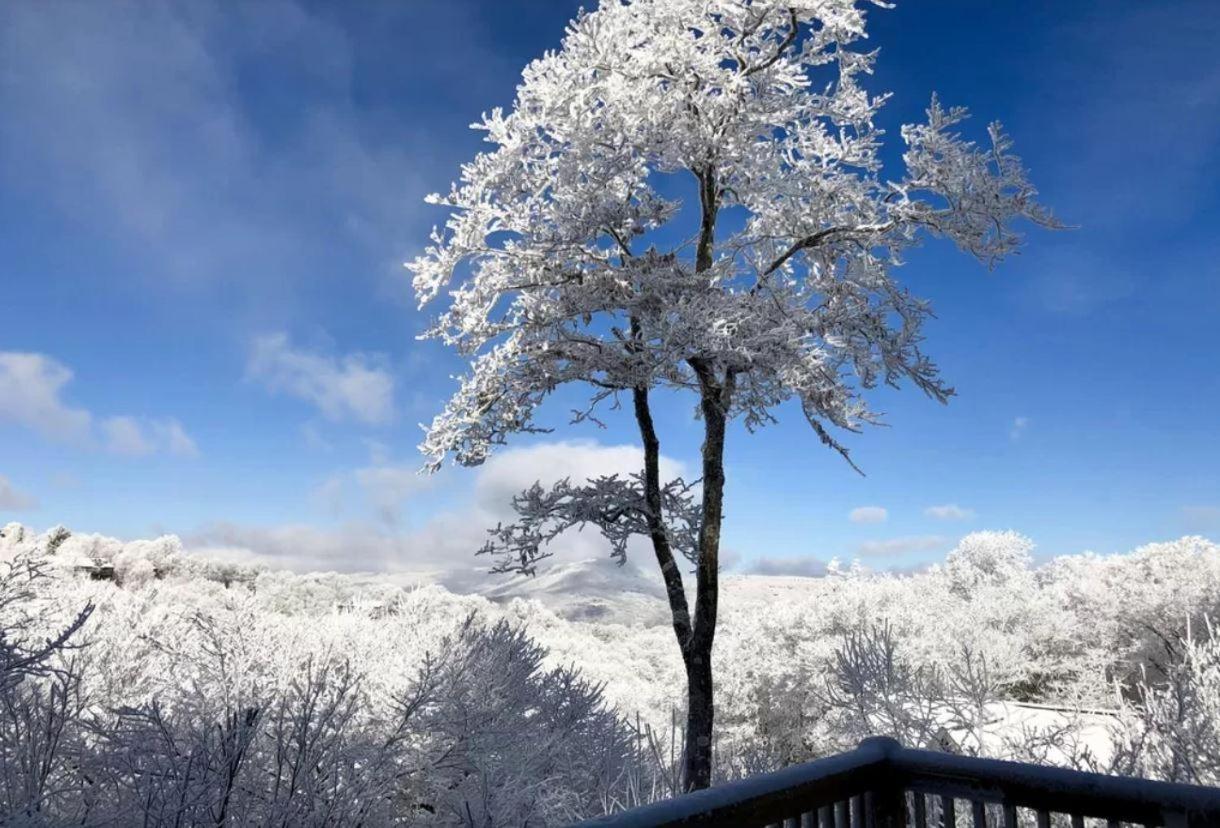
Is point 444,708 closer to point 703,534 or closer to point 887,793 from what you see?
point 887,793

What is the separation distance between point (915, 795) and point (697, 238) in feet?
30.1

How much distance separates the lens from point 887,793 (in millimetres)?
2219

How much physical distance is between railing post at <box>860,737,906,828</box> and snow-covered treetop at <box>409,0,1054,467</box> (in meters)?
5.90

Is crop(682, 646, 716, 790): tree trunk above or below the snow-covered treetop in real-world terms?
below

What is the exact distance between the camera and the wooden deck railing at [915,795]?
1.72m

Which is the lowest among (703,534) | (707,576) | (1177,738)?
(1177,738)

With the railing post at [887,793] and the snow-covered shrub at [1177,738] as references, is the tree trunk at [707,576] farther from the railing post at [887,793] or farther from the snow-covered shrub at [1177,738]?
the railing post at [887,793]

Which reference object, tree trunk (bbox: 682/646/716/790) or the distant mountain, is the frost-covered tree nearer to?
tree trunk (bbox: 682/646/716/790)

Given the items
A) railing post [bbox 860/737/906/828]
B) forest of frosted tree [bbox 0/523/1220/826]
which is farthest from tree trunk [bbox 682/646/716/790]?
railing post [bbox 860/737/906/828]

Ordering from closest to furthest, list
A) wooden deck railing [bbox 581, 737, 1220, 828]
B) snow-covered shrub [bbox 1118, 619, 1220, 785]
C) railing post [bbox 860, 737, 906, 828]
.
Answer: wooden deck railing [bbox 581, 737, 1220, 828]
railing post [bbox 860, 737, 906, 828]
snow-covered shrub [bbox 1118, 619, 1220, 785]

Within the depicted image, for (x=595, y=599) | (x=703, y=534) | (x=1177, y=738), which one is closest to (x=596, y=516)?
(x=703, y=534)

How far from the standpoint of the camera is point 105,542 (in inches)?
1030

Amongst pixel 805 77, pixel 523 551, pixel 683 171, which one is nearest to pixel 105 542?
pixel 523 551

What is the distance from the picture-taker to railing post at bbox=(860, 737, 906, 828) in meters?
2.19
